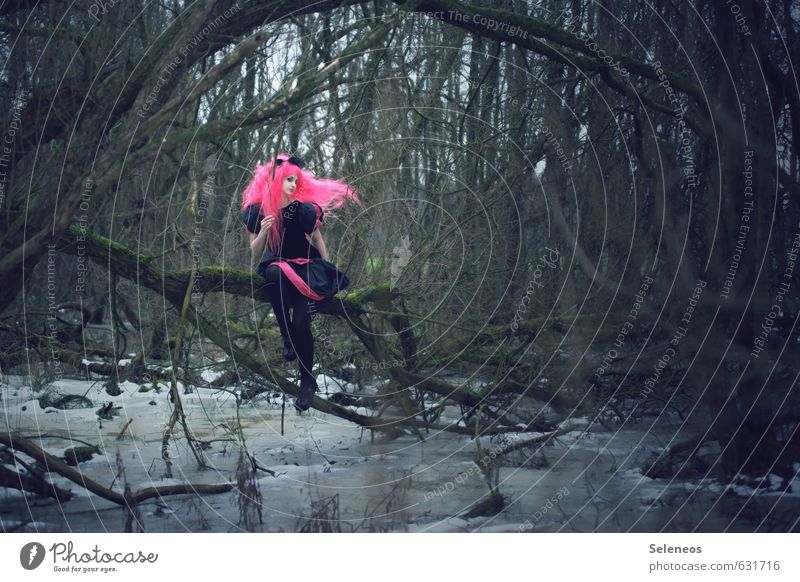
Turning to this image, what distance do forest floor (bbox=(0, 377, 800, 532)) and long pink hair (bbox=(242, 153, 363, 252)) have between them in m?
1.34

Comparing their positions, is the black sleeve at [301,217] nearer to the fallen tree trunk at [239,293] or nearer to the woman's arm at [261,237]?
the woman's arm at [261,237]

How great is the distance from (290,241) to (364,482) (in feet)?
4.63

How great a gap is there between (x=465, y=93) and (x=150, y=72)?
230 centimetres

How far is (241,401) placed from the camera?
5.74 meters

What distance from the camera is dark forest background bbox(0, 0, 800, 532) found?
455 cm

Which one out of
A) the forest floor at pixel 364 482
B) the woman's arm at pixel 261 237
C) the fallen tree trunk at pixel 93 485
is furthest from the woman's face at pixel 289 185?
the fallen tree trunk at pixel 93 485

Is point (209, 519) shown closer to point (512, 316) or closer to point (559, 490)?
point (559, 490)

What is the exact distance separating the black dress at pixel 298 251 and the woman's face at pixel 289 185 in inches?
2.4

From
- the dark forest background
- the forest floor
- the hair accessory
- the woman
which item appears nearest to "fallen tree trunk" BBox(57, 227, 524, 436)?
the dark forest background

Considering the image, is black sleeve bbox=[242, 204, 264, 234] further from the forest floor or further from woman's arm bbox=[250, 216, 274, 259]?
the forest floor

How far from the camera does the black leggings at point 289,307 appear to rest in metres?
4.67

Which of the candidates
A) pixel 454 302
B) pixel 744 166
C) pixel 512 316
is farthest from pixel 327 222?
pixel 744 166

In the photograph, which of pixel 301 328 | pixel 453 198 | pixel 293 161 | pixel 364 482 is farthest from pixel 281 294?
pixel 453 198

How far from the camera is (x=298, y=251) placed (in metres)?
4.66
